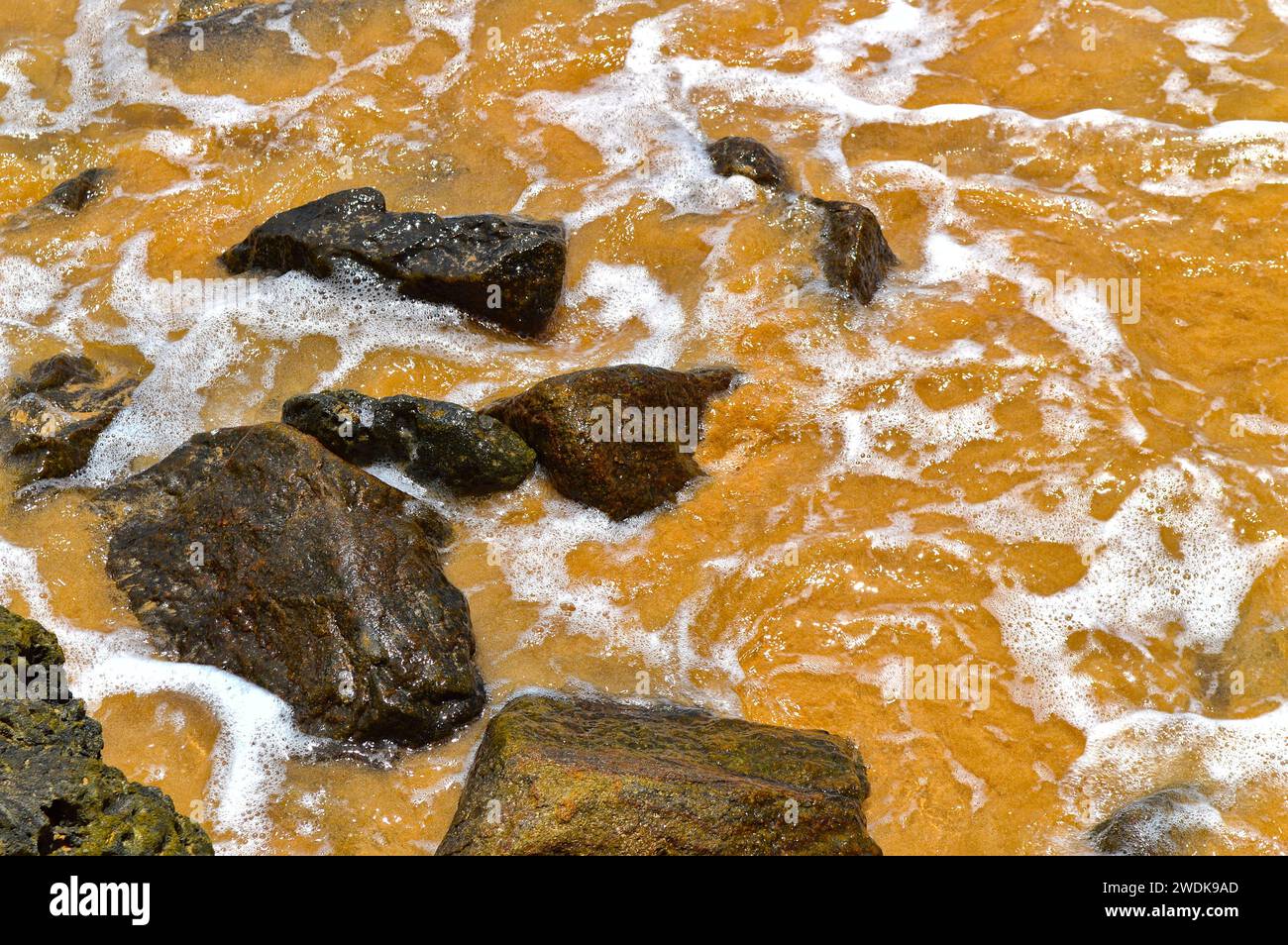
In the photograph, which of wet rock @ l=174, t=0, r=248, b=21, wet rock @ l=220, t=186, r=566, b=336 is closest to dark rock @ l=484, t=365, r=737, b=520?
wet rock @ l=220, t=186, r=566, b=336

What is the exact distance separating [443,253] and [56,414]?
2.24 metres

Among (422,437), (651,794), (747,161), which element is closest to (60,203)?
(422,437)

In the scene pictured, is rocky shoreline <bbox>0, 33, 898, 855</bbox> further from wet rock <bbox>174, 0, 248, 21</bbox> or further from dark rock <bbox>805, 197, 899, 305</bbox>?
wet rock <bbox>174, 0, 248, 21</bbox>

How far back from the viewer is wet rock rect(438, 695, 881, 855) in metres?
3.55

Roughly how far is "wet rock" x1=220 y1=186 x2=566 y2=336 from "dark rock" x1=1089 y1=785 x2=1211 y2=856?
3.97 metres

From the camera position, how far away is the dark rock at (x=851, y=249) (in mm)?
6477

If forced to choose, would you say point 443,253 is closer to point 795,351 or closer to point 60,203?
point 795,351

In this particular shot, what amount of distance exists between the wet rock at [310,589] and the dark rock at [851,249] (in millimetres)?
2855

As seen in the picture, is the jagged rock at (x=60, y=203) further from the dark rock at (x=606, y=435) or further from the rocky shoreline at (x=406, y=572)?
the dark rock at (x=606, y=435)

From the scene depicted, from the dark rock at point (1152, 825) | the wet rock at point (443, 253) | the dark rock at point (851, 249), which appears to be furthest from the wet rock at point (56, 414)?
the dark rock at point (1152, 825)

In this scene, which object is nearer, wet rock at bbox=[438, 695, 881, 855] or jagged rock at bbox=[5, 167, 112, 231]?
wet rock at bbox=[438, 695, 881, 855]

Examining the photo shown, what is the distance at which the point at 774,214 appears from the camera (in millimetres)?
6922
